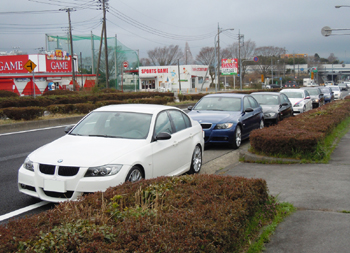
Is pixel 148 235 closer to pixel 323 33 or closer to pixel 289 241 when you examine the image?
pixel 289 241

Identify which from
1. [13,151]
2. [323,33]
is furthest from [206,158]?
[323,33]

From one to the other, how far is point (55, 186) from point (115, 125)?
1.85 meters

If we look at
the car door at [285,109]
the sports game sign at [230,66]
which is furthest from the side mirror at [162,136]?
the sports game sign at [230,66]

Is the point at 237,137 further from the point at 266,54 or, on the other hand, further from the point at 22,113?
the point at 266,54

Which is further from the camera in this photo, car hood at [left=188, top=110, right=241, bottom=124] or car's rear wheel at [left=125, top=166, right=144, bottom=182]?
car hood at [left=188, top=110, right=241, bottom=124]

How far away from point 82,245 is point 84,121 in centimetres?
462

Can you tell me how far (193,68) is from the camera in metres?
73.5

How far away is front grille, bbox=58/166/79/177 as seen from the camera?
5172 mm

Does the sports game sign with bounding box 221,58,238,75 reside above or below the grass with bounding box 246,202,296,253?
above

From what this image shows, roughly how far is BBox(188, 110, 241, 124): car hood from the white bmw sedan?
2961 mm

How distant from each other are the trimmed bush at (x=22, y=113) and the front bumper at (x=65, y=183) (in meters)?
12.5

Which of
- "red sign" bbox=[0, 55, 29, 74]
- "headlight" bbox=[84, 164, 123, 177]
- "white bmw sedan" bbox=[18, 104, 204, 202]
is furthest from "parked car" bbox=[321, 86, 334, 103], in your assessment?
"red sign" bbox=[0, 55, 29, 74]

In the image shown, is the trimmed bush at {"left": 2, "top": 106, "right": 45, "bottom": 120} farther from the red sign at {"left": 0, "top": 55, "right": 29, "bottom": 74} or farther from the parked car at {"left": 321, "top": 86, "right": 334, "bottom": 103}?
the red sign at {"left": 0, "top": 55, "right": 29, "bottom": 74}

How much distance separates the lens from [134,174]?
558 cm
